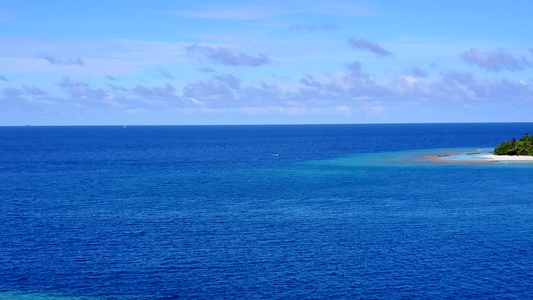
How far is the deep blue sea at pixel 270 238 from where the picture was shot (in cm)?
5759

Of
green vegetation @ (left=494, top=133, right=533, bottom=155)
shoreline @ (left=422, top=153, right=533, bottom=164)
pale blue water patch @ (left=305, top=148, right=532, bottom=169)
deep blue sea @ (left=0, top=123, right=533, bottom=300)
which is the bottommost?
deep blue sea @ (left=0, top=123, right=533, bottom=300)

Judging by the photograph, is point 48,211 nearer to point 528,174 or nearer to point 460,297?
point 460,297

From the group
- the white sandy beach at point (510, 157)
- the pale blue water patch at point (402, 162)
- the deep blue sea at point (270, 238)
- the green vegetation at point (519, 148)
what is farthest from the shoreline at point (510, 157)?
the deep blue sea at point (270, 238)

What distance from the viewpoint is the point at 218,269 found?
205ft

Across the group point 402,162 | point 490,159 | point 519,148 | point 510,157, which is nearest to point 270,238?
point 402,162

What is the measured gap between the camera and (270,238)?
7444cm

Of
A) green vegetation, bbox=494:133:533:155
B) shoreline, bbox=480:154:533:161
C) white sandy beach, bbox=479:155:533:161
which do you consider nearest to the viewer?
shoreline, bbox=480:154:533:161

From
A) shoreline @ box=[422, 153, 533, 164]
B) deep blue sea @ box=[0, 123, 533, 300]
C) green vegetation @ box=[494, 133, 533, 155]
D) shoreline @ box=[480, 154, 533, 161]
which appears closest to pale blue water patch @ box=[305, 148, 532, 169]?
shoreline @ box=[422, 153, 533, 164]

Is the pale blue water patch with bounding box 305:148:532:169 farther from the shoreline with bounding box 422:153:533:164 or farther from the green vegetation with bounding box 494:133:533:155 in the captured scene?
the green vegetation with bounding box 494:133:533:155

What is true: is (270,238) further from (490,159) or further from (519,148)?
(519,148)

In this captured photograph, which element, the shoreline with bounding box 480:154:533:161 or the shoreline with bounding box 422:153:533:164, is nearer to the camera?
the shoreline with bounding box 422:153:533:164

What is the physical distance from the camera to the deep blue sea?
57.6 metres

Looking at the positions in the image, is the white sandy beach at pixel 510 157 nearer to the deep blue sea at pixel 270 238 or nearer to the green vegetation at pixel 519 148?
the green vegetation at pixel 519 148

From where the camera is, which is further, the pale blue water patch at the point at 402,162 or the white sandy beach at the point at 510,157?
the white sandy beach at the point at 510,157
